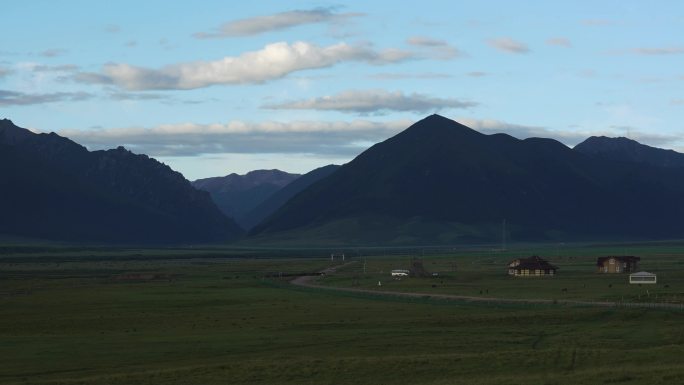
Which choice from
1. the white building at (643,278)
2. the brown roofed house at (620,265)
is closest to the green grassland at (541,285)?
the white building at (643,278)

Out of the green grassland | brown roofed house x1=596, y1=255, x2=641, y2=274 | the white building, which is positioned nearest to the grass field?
the green grassland

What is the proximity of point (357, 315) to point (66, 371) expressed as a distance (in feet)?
127

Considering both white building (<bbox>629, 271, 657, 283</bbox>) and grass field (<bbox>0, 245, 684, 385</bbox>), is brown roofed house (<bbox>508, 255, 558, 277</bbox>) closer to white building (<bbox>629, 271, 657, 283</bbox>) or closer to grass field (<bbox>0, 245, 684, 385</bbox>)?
white building (<bbox>629, 271, 657, 283</bbox>)

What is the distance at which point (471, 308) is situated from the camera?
10175 cm

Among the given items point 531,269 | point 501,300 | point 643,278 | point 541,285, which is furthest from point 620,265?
point 501,300

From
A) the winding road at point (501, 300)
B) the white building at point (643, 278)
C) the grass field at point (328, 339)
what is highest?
the white building at point (643, 278)

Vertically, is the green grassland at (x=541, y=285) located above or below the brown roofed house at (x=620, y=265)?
below

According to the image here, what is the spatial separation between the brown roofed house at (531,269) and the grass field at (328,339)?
3008 cm

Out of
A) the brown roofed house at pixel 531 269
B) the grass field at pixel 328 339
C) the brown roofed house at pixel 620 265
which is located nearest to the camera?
the grass field at pixel 328 339

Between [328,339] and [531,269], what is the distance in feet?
314

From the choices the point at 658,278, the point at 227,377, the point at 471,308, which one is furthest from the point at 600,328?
the point at 658,278

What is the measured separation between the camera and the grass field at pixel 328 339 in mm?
57031

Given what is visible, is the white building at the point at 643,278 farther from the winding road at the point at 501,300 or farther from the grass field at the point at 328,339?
the winding road at the point at 501,300

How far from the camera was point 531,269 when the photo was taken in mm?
166375
